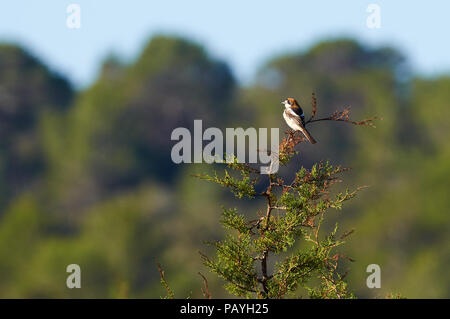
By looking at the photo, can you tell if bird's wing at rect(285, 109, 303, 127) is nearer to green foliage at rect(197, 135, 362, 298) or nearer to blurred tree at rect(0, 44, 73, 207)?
green foliage at rect(197, 135, 362, 298)

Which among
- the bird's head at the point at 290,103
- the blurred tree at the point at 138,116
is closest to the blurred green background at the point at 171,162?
the blurred tree at the point at 138,116

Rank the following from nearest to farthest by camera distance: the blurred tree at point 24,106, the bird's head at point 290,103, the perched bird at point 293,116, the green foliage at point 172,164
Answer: the perched bird at point 293,116, the bird's head at point 290,103, the green foliage at point 172,164, the blurred tree at point 24,106

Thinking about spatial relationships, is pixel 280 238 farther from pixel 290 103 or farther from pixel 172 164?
pixel 172 164

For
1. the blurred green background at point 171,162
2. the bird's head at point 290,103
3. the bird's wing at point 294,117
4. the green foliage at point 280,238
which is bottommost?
the green foliage at point 280,238

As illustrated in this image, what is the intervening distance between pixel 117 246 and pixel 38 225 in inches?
409

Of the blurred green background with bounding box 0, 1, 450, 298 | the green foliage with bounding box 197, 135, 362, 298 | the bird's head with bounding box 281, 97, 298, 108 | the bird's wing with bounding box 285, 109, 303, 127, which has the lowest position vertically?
the green foliage with bounding box 197, 135, 362, 298

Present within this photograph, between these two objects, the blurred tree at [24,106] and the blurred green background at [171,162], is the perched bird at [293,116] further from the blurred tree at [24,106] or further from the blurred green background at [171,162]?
the blurred tree at [24,106]

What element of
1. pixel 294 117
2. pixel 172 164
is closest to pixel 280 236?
pixel 294 117

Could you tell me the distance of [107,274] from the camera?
58375 mm

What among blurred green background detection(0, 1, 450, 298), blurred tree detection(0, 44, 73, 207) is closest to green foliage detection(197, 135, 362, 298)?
blurred green background detection(0, 1, 450, 298)

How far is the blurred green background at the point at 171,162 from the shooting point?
2344 inches

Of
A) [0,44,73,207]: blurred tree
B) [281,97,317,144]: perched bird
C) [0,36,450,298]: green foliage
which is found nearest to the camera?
[281,97,317,144]: perched bird

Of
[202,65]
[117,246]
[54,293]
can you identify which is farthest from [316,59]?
[54,293]

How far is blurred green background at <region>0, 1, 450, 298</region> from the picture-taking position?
195 feet
